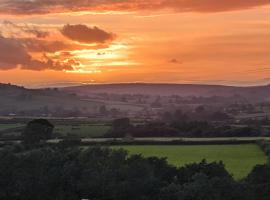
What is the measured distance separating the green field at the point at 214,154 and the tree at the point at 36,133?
937 centimetres

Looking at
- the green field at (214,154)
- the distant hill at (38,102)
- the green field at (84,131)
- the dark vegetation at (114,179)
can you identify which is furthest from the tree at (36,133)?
the distant hill at (38,102)

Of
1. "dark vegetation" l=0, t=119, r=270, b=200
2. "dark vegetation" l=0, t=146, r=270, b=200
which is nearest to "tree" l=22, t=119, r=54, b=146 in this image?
"dark vegetation" l=0, t=119, r=270, b=200

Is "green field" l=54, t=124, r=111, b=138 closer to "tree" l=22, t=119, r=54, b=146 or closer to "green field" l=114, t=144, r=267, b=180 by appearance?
"tree" l=22, t=119, r=54, b=146

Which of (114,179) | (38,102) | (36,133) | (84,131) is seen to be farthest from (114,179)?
(38,102)

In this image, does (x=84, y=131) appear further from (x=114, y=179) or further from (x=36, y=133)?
(x=114, y=179)

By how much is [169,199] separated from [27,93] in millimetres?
140526

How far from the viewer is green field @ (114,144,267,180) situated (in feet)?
165

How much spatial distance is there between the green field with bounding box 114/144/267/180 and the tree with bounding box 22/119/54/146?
A: 9371 millimetres

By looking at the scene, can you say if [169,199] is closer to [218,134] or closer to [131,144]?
[131,144]

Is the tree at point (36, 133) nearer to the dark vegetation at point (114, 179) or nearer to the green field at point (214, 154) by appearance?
the green field at point (214, 154)

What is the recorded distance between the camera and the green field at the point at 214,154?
50.2 m

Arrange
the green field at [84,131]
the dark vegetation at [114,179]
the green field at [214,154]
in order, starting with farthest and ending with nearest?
the green field at [84,131]
the green field at [214,154]
the dark vegetation at [114,179]

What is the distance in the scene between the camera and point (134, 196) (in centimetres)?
3234

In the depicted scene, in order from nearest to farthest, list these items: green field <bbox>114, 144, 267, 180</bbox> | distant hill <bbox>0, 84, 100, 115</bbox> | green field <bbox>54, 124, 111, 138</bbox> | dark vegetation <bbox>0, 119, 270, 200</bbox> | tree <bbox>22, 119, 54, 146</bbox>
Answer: dark vegetation <bbox>0, 119, 270, 200</bbox> < green field <bbox>114, 144, 267, 180</bbox> < tree <bbox>22, 119, 54, 146</bbox> < green field <bbox>54, 124, 111, 138</bbox> < distant hill <bbox>0, 84, 100, 115</bbox>
